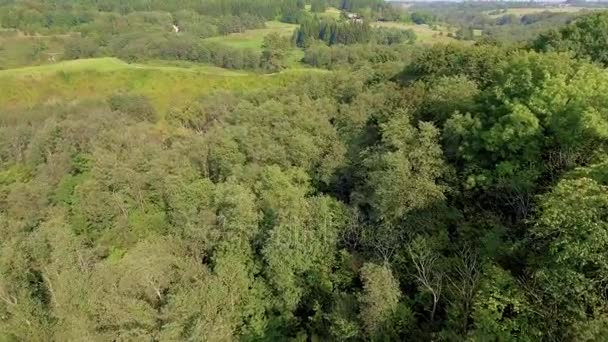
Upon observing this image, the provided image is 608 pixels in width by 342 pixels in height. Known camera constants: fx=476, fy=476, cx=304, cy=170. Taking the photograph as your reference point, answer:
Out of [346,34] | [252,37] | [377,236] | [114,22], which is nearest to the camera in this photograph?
[377,236]

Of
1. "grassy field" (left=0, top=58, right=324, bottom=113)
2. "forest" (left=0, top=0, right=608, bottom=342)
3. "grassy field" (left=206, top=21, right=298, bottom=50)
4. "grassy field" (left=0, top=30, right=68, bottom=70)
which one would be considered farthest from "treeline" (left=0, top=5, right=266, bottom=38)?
"forest" (left=0, top=0, right=608, bottom=342)

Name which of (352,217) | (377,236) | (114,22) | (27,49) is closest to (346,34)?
(114,22)

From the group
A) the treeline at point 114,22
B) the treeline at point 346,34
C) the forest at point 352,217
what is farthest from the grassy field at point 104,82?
the treeline at point 346,34

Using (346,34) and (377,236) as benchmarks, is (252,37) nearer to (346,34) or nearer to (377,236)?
(346,34)

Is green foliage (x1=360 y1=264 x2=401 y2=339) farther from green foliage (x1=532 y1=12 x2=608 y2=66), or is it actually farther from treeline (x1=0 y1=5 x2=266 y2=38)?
treeline (x1=0 y1=5 x2=266 y2=38)

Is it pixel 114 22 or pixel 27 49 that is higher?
pixel 114 22

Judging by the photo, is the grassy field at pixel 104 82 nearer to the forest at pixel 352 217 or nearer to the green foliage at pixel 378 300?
the forest at pixel 352 217
